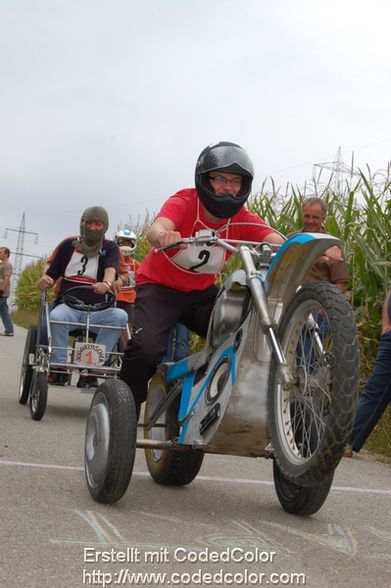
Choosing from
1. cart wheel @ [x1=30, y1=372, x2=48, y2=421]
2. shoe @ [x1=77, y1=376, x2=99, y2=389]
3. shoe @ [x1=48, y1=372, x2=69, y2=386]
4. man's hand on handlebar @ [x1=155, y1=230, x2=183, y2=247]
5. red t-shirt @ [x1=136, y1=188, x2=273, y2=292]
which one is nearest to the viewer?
man's hand on handlebar @ [x1=155, y1=230, x2=183, y2=247]

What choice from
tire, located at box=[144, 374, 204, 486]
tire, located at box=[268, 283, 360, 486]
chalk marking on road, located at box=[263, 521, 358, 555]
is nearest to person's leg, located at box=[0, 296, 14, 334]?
tire, located at box=[144, 374, 204, 486]

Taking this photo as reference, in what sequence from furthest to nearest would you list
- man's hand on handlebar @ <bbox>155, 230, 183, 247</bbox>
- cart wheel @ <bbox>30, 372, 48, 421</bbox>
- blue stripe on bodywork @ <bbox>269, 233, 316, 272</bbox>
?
1. cart wheel @ <bbox>30, 372, 48, 421</bbox>
2. man's hand on handlebar @ <bbox>155, 230, 183, 247</bbox>
3. blue stripe on bodywork @ <bbox>269, 233, 316, 272</bbox>

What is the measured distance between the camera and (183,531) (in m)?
4.30

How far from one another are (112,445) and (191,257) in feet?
3.71

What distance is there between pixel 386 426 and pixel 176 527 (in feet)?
13.7

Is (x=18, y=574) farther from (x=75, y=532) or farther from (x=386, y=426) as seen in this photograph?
(x=386, y=426)

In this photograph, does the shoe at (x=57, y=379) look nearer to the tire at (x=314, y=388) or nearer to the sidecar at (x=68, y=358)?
the sidecar at (x=68, y=358)

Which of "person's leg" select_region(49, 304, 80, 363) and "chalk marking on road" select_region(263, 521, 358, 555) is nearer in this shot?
"chalk marking on road" select_region(263, 521, 358, 555)

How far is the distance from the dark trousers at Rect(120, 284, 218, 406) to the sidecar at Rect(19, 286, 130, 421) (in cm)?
275

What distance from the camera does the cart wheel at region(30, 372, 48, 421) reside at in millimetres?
7879

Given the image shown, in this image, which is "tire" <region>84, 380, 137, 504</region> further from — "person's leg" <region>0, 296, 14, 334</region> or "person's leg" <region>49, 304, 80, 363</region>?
"person's leg" <region>0, 296, 14, 334</region>

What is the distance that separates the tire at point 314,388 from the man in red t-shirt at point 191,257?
3.10 feet

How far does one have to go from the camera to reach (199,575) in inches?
143

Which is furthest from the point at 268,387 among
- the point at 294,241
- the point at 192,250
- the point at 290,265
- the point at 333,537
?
the point at 192,250
